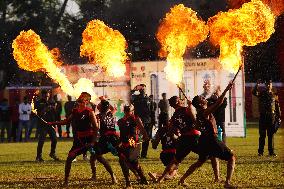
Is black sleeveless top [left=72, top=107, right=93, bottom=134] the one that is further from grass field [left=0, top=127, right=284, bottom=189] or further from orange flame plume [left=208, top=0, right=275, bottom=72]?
orange flame plume [left=208, top=0, right=275, bottom=72]

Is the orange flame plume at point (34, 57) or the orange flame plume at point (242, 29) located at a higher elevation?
the orange flame plume at point (242, 29)

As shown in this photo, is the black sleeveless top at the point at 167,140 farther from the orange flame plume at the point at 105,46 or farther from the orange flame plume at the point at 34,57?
the orange flame plume at the point at 34,57

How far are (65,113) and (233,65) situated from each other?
49.7 ft

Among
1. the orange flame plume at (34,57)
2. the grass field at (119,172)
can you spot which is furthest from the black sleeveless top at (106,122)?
the orange flame plume at (34,57)

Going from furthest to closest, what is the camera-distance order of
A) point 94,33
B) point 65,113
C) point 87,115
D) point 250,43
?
point 65,113, point 94,33, point 250,43, point 87,115

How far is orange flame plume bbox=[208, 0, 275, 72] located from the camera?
1395 centimetres

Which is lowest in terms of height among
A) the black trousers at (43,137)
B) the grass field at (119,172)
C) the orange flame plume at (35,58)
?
the grass field at (119,172)

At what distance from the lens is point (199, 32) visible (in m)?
16.2

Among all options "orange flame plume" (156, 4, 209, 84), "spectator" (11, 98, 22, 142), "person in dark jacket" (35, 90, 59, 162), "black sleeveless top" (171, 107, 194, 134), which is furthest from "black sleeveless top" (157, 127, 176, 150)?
"spectator" (11, 98, 22, 142)

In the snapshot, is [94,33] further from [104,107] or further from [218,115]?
[218,115]

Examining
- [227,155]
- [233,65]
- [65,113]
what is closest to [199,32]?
[233,65]

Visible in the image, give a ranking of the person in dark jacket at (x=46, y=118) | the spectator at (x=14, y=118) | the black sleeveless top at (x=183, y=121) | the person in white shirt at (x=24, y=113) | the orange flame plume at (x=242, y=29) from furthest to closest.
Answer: the spectator at (x=14, y=118)
the person in white shirt at (x=24, y=113)
the person in dark jacket at (x=46, y=118)
the orange flame plume at (x=242, y=29)
the black sleeveless top at (x=183, y=121)

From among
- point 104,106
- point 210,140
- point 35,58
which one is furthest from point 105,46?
point 210,140

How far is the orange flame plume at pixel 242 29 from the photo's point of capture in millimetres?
13953
